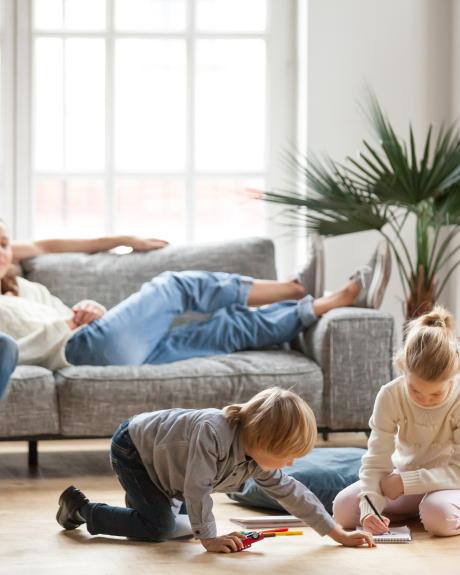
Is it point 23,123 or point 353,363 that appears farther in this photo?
point 23,123

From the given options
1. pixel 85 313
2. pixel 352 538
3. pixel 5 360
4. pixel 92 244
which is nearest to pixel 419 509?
pixel 352 538

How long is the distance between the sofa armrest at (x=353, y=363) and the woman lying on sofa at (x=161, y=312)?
0.22 m

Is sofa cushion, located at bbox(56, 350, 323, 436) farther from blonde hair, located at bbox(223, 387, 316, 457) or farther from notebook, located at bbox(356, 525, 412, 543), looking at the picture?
blonde hair, located at bbox(223, 387, 316, 457)

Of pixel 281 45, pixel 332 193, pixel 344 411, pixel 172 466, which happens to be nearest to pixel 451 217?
pixel 332 193

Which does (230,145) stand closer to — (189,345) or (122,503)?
(189,345)

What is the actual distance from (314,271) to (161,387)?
901mm

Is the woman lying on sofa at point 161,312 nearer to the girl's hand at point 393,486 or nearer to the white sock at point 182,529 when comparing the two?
the white sock at point 182,529

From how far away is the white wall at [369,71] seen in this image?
4.85m

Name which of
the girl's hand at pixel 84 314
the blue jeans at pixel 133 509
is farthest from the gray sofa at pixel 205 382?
the blue jeans at pixel 133 509

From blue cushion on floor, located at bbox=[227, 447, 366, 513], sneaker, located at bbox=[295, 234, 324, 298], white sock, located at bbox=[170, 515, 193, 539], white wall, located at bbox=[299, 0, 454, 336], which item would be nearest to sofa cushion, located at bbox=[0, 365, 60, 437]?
blue cushion on floor, located at bbox=[227, 447, 366, 513]

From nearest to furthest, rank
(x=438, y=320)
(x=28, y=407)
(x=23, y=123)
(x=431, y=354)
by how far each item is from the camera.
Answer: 1. (x=431, y=354)
2. (x=438, y=320)
3. (x=28, y=407)
4. (x=23, y=123)

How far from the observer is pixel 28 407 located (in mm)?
3436

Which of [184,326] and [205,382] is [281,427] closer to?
[205,382]

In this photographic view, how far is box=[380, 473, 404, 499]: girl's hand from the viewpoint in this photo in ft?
9.10
